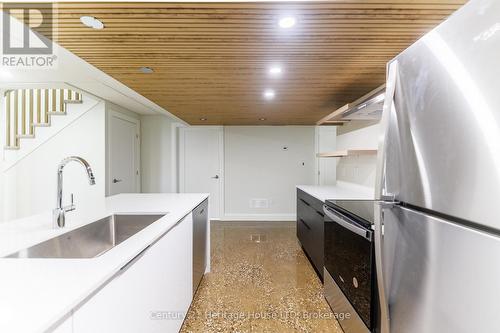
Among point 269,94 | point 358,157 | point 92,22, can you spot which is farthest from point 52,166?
point 358,157

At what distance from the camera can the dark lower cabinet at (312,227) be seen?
2.55 metres

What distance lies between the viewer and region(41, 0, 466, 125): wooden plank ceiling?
135 centimetres

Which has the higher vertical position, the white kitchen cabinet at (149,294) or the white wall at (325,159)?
the white wall at (325,159)

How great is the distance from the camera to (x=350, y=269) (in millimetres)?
1650

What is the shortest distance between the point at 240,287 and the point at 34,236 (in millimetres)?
1872

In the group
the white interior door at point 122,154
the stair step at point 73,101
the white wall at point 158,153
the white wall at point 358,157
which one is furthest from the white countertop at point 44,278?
the white wall at point 158,153

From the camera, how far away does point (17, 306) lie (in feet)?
2.08

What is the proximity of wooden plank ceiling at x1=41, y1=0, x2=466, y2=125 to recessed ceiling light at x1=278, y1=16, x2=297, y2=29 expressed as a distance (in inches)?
1.2

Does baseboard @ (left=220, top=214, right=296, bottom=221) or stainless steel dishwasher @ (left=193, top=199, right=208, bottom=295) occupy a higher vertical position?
stainless steel dishwasher @ (left=193, top=199, right=208, bottom=295)

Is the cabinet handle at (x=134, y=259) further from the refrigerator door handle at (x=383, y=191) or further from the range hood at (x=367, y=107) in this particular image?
the range hood at (x=367, y=107)

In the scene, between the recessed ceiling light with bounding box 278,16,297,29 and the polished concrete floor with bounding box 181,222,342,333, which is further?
the polished concrete floor with bounding box 181,222,342,333

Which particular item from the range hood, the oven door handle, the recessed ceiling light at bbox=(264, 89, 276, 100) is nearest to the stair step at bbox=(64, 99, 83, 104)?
the recessed ceiling light at bbox=(264, 89, 276, 100)

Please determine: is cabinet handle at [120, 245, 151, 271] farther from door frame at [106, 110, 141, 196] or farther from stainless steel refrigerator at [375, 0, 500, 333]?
door frame at [106, 110, 141, 196]

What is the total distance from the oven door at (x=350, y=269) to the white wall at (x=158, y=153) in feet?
12.9
